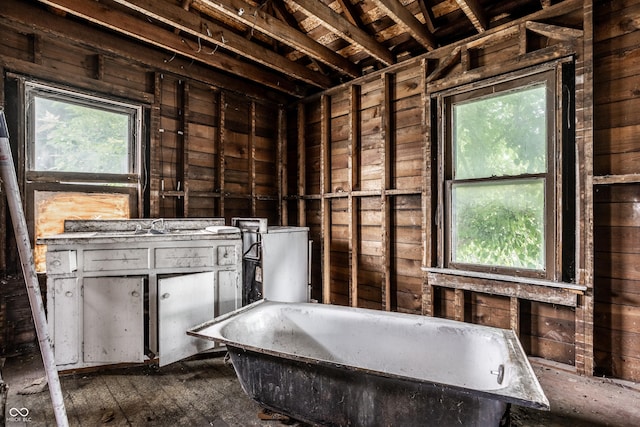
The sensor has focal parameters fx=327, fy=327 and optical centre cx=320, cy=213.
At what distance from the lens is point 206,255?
2424 millimetres

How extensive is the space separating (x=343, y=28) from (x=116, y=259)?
2.29m

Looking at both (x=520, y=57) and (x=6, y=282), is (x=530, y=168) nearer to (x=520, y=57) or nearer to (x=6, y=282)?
(x=520, y=57)

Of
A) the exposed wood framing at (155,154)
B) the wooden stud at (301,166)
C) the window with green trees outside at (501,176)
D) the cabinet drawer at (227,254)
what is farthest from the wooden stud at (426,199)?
the exposed wood framing at (155,154)

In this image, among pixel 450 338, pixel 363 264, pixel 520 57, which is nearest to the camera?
pixel 450 338

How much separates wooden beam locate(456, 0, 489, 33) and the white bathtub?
2032 mm

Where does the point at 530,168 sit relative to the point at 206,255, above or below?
above

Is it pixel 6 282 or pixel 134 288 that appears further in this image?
pixel 6 282

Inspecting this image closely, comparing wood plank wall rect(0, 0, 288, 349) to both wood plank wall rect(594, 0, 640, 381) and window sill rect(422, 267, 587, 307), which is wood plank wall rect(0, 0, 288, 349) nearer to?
window sill rect(422, 267, 587, 307)

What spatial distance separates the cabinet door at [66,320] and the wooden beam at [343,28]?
7.53 feet

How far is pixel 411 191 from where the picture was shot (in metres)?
2.89

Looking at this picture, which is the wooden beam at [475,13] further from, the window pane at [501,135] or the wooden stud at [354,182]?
the wooden stud at [354,182]

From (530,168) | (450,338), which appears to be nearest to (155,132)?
(450,338)

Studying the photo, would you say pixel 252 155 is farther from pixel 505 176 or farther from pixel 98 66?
pixel 505 176

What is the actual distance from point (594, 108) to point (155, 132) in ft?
11.1
